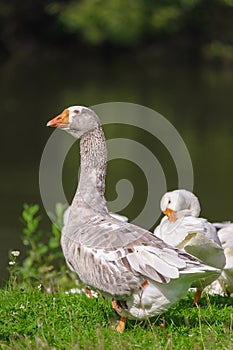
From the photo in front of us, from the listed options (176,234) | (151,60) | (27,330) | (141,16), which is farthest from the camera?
(151,60)

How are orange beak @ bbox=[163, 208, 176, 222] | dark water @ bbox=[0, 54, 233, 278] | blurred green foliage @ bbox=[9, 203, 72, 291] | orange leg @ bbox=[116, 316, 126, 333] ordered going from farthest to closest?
dark water @ bbox=[0, 54, 233, 278]
blurred green foliage @ bbox=[9, 203, 72, 291]
orange beak @ bbox=[163, 208, 176, 222]
orange leg @ bbox=[116, 316, 126, 333]

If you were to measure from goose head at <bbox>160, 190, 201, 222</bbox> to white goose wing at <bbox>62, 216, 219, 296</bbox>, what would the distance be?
118 centimetres

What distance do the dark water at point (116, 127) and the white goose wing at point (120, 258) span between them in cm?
434

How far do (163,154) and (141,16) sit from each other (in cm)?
2643

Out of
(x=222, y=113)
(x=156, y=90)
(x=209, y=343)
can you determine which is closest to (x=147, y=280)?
(x=209, y=343)

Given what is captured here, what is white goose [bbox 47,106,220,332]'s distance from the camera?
4141 millimetres

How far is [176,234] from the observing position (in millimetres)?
5125

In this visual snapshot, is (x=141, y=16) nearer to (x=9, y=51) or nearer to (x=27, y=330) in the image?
(x=9, y=51)

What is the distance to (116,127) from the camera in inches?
854

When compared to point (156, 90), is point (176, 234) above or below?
below

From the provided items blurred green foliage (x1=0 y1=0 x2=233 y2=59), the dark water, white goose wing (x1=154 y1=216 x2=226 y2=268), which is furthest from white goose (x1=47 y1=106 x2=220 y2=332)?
blurred green foliage (x1=0 y1=0 x2=233 y2=59)

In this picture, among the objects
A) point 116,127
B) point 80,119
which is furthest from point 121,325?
point 116,127

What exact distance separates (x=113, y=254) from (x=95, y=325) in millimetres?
516

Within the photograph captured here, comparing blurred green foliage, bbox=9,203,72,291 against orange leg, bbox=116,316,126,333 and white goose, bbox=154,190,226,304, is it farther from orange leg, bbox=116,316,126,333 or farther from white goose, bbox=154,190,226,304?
orange leg, bbox=116,316,126,333
